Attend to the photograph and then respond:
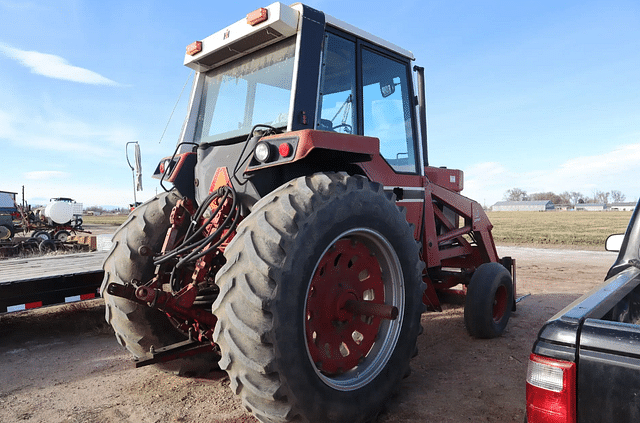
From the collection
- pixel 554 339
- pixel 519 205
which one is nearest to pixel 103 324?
pixel 554 339

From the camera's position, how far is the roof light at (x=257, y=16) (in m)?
3.19

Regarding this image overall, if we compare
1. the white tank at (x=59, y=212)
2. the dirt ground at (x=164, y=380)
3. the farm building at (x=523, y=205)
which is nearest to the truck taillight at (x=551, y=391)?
the dirt ground at (x=164, y=380)

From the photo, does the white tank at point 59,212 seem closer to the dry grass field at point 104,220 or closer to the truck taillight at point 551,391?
the dry grass field at point 104,220

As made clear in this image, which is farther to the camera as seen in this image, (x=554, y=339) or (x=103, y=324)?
(x=103, y=324)

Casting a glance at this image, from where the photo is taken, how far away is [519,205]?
10950 centimetres

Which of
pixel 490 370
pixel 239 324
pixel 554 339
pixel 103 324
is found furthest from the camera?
pixel 103 324

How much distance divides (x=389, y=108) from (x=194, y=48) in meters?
1.95

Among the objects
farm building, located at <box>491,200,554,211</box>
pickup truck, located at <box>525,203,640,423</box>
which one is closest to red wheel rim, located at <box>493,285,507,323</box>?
pickup truck, located at <box>525,203,640,423</box>

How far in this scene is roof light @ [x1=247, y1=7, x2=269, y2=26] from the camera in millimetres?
3186

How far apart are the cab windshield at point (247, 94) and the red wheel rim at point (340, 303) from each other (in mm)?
1155

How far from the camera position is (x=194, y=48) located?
3.95 m

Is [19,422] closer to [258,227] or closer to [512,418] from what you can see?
[258,227]

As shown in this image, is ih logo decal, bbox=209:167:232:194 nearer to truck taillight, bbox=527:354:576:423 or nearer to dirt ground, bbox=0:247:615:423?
dirt ground, bbox=0:247:615:423

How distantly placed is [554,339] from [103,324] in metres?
5.42
